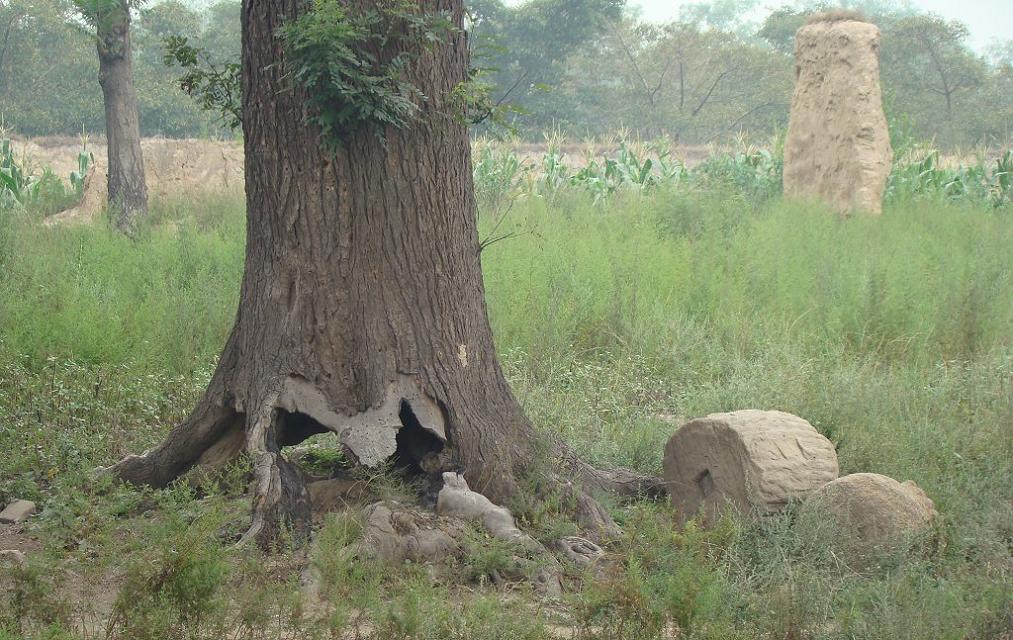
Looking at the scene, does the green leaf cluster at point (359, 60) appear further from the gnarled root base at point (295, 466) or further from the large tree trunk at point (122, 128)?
the large tree trunk at point (122, 128)

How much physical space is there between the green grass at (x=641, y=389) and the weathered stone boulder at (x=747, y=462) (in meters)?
0.16

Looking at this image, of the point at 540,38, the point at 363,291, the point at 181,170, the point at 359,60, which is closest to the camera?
the point at 359,60

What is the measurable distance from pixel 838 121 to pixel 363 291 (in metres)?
12.7

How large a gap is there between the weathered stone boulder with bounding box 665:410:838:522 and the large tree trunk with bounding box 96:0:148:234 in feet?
34.5

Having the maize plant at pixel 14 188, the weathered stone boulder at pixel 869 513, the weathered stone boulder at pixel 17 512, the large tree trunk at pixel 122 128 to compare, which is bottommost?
the weathered stone boulder at pixel 17 512

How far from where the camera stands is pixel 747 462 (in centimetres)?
488

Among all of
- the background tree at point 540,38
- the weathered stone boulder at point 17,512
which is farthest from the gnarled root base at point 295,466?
the background tree at point 540,38

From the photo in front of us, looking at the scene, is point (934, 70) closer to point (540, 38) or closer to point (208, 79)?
point (540, 38)

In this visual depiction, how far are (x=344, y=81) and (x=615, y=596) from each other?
2.51 metres

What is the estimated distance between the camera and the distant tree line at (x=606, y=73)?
3331 cm

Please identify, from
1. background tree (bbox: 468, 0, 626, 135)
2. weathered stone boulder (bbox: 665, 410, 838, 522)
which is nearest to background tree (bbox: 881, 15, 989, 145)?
background tree (bbox: 468, 0, 626, 135)

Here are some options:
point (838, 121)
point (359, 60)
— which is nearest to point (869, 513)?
point (359, 60)

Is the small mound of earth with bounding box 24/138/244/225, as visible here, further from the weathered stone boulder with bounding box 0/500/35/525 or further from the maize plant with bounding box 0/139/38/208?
the weathered stone boulder with bounding box 0/500/35/525

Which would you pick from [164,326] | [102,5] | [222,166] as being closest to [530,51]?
[222,166]
